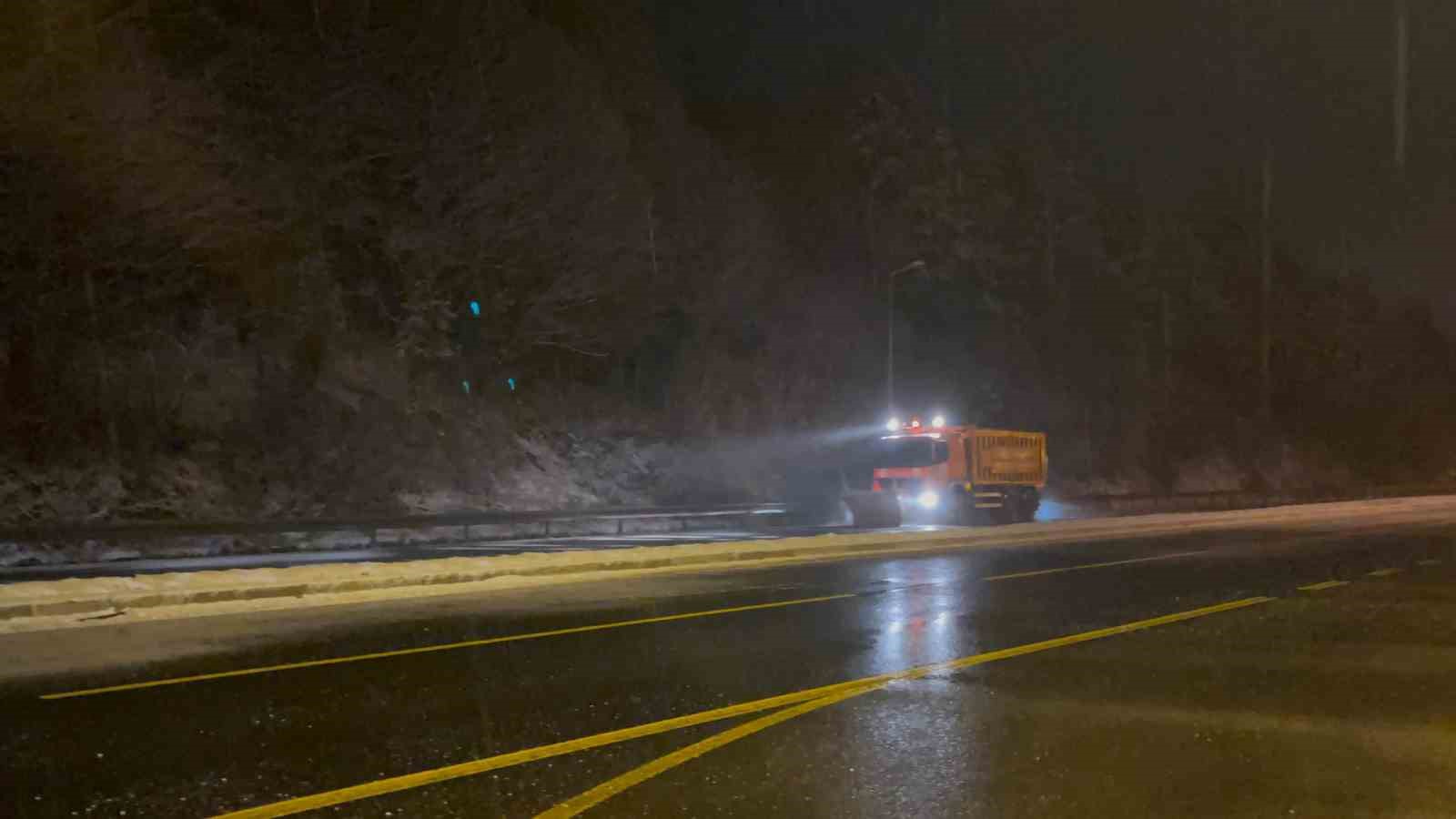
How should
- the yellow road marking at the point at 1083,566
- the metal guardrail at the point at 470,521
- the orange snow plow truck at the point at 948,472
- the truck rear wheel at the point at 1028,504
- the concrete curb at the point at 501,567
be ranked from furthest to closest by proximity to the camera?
the truck rear wheel at the point at 1028,504 → the orange snow plow truck at the point at 948,472 → the metal guardrail at the point at 470,521 → the yellow road marking at the point at 1083,566 → the concrete curb at the point at 501,567

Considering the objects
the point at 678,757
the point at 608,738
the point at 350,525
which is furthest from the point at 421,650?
the point at 350,525

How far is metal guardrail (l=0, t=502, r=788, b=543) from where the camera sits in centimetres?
2420

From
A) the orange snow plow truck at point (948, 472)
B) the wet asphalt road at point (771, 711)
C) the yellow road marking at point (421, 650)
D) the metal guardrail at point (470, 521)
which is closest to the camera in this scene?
the wet asphalt road at point (771, 711)

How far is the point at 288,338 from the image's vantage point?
35125 millimetres

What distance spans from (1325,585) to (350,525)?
20105mm

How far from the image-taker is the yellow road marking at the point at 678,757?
6.34 metres

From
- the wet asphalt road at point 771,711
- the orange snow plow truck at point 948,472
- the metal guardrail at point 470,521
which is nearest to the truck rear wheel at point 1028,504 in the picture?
the orange snow plow truck at point 948,472

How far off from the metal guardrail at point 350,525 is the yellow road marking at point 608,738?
19387mm

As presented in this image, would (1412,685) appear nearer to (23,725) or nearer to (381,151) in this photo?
(23,725)

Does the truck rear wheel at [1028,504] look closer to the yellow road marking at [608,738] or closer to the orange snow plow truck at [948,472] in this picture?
the orange snow plow truck at [948,472]

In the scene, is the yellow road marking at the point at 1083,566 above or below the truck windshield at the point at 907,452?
below

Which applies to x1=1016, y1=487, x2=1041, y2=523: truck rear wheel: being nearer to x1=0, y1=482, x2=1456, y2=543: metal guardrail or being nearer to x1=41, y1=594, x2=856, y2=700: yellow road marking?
x1=0, y1=482, x2=1456, y2=543: metal guardrail

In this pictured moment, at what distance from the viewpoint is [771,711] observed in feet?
28.9

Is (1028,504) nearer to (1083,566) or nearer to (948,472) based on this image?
(948,472)
